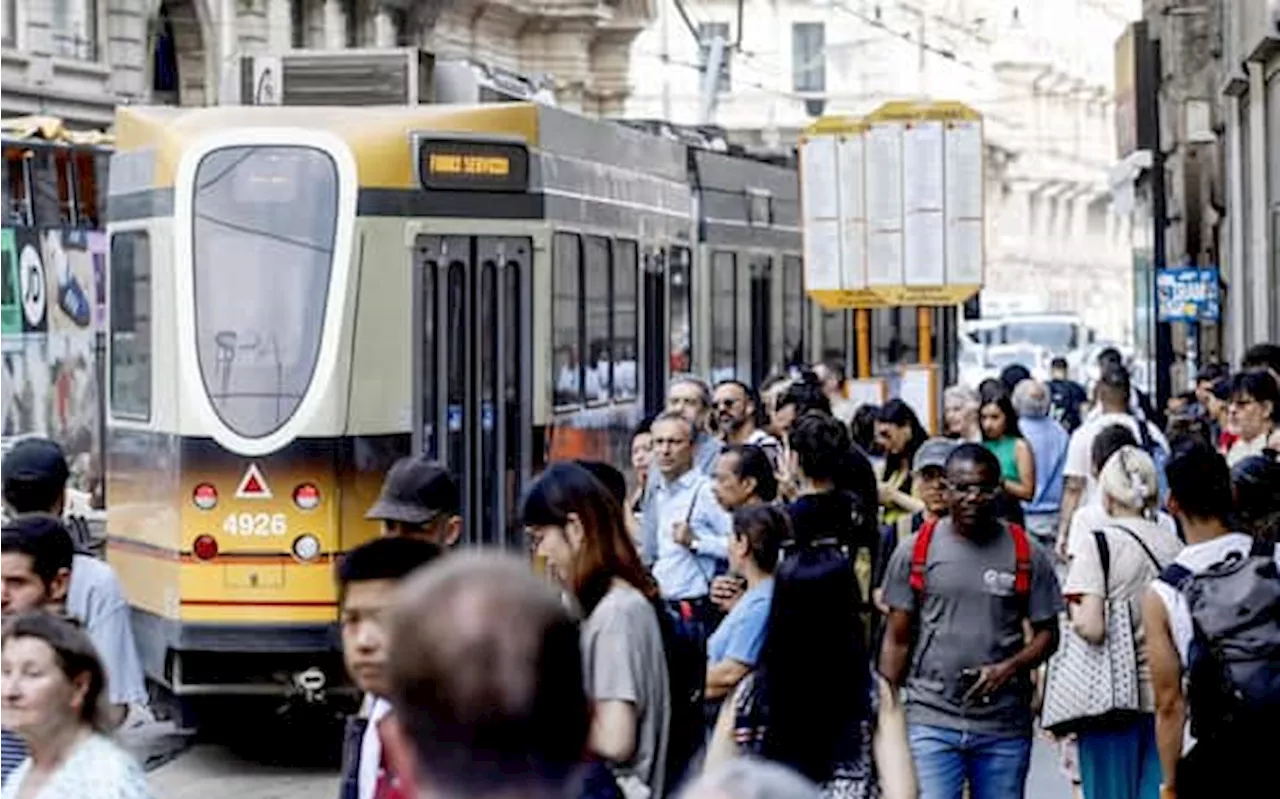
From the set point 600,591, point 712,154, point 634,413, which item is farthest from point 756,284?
point 600,591

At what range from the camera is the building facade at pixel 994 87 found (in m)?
86.4

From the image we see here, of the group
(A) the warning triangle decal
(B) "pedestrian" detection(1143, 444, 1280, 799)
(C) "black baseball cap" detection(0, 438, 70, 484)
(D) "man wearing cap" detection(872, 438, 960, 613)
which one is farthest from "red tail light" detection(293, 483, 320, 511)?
(B) "pedestrian" detection(1143, 444, 1280, 799)

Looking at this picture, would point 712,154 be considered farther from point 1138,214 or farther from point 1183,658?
point 1138,214

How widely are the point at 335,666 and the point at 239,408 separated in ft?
4.27

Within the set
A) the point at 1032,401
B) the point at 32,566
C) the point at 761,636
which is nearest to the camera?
the point at 32,566

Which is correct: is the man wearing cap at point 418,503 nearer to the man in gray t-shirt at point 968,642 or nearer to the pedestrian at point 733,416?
the man in gray t-shirt at point 968,642

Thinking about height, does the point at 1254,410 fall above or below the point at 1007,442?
above

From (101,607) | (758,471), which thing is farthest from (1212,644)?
(758,471)

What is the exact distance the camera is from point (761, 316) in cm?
A: 2789

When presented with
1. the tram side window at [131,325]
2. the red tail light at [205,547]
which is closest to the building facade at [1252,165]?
the tram side window at [131,325]

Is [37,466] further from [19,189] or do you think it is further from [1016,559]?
[19,189]

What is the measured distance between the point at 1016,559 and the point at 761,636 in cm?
153

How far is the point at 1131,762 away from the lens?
10.7 metres

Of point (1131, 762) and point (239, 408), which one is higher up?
point (239, 408)
